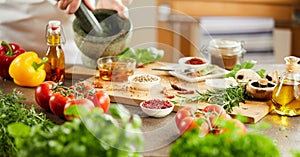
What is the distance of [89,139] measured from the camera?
1464 mm

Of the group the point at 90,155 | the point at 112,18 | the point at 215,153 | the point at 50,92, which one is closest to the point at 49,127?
the point at 50,92

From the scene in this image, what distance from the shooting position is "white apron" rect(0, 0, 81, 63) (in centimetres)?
297

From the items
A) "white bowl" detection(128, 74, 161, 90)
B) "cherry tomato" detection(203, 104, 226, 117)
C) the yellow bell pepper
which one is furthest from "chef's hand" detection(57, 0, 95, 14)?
"cherry tomato" detection(203, 104, 226, 117)

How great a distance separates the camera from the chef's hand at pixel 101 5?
8.41ft

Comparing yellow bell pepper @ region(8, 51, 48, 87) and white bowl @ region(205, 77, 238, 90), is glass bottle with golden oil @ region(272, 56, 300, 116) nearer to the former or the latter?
white bowl @ region(205, 77, 238, 90)

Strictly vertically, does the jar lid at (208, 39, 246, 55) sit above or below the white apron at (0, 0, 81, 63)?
below

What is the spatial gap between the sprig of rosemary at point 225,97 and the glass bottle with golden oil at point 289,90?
141mm

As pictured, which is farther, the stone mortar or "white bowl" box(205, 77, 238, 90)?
the stone mortar

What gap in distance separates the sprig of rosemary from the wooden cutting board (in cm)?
2

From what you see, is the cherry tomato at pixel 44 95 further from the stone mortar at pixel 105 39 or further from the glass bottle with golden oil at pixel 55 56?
the stone mortar at pixel 105 39

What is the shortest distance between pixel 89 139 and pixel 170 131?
52cm

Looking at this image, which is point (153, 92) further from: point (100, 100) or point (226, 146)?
point (226, 146)

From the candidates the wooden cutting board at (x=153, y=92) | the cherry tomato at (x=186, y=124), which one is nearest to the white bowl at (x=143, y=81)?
the wooden cutting board at (x=153, y=92)

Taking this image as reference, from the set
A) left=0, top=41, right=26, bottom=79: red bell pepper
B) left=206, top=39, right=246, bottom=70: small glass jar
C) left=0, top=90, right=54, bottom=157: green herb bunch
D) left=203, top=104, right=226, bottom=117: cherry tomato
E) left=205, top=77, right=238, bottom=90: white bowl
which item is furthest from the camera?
left=206, top=39, right=246, bottom=70: small glass jar
